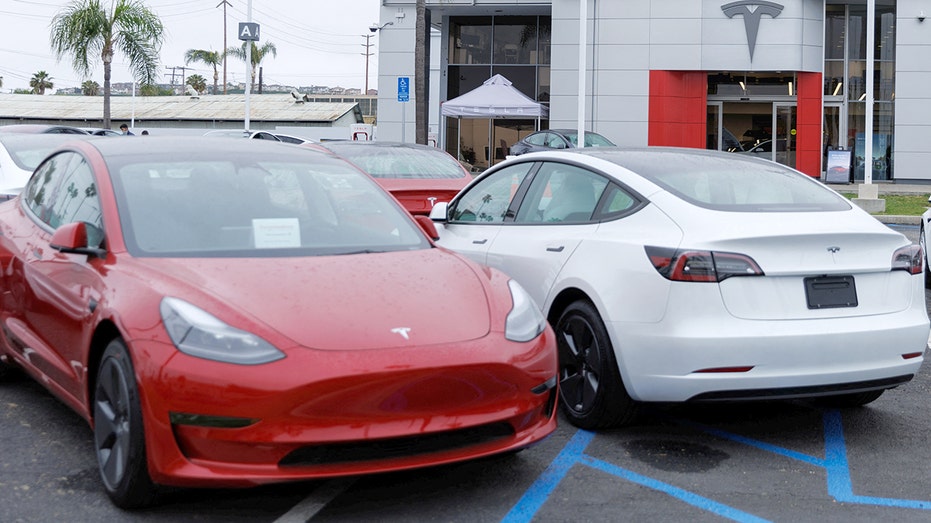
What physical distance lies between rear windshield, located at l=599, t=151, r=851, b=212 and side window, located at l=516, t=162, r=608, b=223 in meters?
0.19

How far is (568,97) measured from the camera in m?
35.1

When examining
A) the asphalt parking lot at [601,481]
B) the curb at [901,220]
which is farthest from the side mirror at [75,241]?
the curb at [901,220]

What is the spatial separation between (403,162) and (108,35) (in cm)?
2684

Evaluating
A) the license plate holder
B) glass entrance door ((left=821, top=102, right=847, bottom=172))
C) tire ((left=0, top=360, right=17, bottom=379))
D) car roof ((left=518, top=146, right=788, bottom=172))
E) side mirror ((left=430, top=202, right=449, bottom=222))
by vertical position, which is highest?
glass entrance door ((left=821, top=102, right=847, bottom=172))

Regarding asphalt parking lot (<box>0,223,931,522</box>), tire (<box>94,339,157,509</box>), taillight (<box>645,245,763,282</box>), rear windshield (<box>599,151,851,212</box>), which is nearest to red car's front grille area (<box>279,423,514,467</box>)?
asphalt parking lot (<box>0,223,931,522</box>)

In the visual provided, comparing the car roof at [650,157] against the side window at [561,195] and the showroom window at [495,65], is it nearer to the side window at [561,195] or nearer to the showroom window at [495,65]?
the side window at [561,195]

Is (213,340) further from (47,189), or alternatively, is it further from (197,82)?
(197,82)

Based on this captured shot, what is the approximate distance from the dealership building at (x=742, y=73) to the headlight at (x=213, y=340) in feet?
93.4

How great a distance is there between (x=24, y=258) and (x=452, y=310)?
2.38 meters

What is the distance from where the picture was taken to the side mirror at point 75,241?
14.6 feet

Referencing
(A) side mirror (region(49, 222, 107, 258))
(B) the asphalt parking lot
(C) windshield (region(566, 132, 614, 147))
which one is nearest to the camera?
(B) the asphalt parking lot

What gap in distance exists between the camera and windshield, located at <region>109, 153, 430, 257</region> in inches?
179

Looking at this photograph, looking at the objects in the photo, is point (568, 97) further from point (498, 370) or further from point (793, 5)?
point (498, 370)

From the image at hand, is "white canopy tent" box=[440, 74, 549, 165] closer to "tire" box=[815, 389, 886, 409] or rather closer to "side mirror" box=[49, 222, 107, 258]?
"tire" box=[815, 389, 886, 409]
